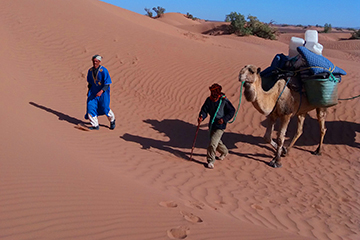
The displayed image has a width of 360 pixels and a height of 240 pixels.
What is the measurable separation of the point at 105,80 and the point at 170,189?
145 inches

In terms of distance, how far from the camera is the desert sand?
3.30 meters

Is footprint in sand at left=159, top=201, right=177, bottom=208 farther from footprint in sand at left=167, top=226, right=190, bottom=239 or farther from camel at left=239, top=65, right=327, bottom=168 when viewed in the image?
camel at left=239, top=65, right=327, bottom=168

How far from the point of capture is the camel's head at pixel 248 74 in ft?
16.8

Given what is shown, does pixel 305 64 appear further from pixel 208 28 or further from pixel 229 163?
pixel 208 28

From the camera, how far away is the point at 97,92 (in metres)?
7.53

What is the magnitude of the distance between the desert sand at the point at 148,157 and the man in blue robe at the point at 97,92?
0.49m

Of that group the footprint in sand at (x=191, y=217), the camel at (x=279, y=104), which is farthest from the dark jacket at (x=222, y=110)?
the footprint in sand at (x=191, y=217)

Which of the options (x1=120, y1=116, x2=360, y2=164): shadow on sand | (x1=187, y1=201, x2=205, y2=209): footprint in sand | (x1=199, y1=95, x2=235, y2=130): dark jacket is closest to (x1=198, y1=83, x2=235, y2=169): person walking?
(x1=199, y1=95, x2=235, y2=130): dark jacket

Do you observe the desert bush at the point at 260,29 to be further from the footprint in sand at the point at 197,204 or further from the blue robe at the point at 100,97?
the footprint in sand at the point at 197,204

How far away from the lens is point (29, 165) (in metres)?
4.27

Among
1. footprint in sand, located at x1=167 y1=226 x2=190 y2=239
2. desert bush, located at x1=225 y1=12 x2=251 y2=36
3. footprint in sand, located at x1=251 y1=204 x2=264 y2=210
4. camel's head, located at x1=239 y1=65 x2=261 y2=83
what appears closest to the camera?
footprint in sand, located at x1=167 y1=226 x2=190 y2=239

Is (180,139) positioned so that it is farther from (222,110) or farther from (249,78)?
(249,78)

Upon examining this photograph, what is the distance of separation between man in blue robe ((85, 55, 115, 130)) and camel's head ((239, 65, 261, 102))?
3498mm

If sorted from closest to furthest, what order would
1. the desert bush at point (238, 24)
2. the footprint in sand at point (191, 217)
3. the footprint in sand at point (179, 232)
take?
the footprint in sand at point (179, 232) < the footprint in sand at point (191, 217) < the desert bush at point (238, 24)
